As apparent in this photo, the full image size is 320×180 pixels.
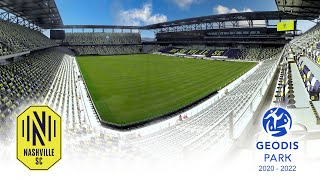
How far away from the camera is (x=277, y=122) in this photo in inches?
121

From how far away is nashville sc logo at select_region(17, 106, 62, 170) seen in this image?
314 cm

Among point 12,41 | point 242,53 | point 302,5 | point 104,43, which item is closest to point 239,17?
point 242,53

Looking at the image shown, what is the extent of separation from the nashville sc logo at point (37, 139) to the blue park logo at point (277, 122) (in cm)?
212

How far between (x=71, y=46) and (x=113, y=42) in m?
10.6

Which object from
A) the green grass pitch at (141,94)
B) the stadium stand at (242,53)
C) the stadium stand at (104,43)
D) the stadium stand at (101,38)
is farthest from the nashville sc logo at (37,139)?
the stadium stand at (101,38)

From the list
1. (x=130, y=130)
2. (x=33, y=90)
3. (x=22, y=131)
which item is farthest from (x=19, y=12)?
(x=22, y=131)

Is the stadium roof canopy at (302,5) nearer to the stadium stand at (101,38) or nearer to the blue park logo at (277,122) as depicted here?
the blue park logo at (277,122)

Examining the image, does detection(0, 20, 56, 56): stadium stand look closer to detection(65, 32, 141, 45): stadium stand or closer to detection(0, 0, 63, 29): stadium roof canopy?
detection(0, 0, 63, 29): stadium roof canopy

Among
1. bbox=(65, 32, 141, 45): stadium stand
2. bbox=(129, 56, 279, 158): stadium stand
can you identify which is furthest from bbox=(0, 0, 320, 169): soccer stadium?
bbox=(65, 32, 141, 45): stadium stand

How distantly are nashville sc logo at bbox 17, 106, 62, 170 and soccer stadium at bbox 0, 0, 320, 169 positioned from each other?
0.38 metres

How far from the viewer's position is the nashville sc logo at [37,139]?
123 inches

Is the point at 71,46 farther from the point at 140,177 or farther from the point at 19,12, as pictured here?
the point at 140,177

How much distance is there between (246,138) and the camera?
4.01 m

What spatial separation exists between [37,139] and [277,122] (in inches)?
94.8
